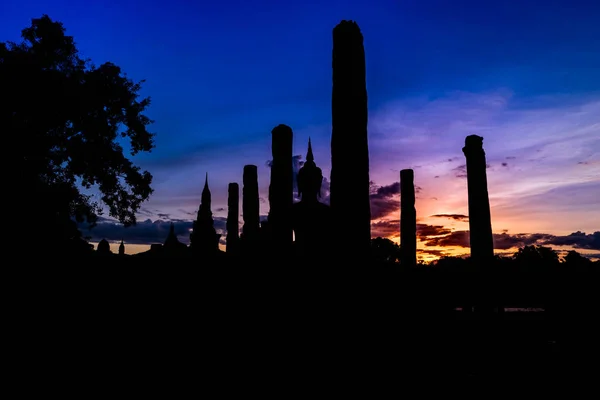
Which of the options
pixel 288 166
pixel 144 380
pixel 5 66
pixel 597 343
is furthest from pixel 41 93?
pixel 597 343

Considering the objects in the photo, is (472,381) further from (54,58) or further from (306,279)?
(54,58)

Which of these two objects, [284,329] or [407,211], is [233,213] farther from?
[284,329]

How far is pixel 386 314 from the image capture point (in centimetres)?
777

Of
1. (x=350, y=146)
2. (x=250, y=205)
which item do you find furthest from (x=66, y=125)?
(x=350, y=146)

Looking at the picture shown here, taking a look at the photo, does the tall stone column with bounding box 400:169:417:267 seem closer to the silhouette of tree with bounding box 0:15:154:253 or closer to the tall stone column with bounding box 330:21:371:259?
the tall stone column with bounding box 330:21:371:259

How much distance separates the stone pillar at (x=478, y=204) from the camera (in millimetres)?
13352

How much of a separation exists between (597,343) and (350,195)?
5633mm

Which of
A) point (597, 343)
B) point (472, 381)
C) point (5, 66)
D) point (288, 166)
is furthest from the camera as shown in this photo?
point (5, 66)

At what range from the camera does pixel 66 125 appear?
61.7ft

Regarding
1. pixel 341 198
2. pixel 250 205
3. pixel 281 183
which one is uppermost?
pixel 281 183

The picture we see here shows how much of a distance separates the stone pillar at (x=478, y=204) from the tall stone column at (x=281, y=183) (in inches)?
240

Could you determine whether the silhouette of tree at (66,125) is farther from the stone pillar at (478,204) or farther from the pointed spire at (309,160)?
the stone pillar at (478,204)

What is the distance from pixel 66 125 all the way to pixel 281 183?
10805mm

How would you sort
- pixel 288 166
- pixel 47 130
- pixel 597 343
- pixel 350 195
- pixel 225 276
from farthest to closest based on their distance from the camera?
pixel 47 130
pixel 288 166
pixel 350 195
pixel 225 276
pixel 597 343
